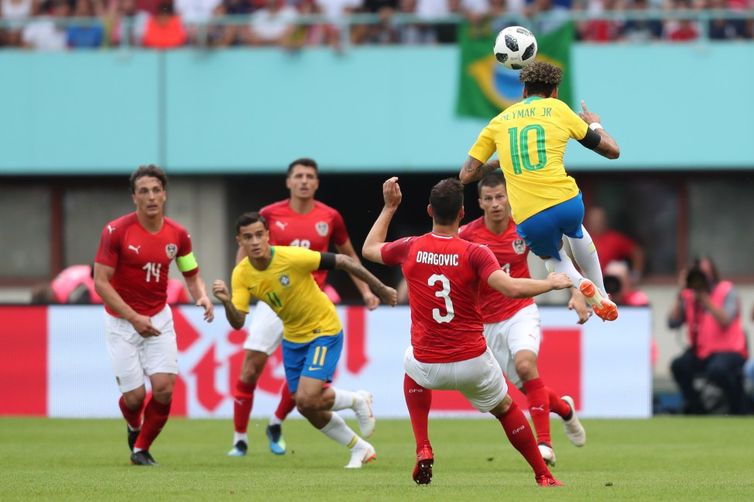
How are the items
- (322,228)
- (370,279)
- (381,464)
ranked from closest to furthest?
1. (370,279)
2. (381,464)
3. (322,228)

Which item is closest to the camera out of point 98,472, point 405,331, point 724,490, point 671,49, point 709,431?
point 724,490

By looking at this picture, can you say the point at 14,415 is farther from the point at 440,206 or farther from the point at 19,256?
the point at 440,206

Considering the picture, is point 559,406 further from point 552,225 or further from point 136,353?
point 136,353

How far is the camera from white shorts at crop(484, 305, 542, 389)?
13195mm

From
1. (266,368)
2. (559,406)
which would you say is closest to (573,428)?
(559,406)

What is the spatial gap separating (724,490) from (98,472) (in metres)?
4.71

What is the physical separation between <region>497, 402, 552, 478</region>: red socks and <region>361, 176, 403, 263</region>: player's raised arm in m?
1.35

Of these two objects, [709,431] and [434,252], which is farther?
[709,431]

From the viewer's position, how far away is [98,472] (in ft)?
39.3

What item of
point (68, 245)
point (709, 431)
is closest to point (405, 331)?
point (709, 431)

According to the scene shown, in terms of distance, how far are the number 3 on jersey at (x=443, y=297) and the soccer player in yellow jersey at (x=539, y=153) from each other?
1020 mm

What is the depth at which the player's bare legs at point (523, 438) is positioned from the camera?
10.3 metres

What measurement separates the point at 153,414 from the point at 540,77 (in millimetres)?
4283

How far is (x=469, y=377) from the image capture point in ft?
34.1
